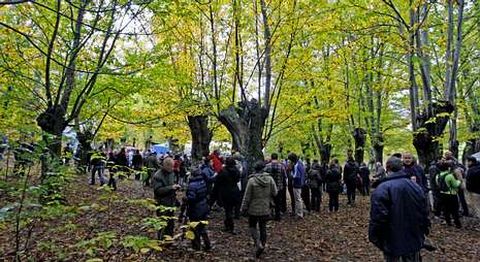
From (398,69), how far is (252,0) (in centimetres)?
1222

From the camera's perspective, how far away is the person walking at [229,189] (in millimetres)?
9633

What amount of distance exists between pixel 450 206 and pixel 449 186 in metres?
0.69

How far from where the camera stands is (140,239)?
3920 millimetres

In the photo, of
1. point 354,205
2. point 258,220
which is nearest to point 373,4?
point 354,205

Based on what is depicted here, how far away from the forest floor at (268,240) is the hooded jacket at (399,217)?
10.0 ft

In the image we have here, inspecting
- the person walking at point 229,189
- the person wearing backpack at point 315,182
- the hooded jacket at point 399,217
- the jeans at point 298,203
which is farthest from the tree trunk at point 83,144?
the person wearing backpack at point 315,182

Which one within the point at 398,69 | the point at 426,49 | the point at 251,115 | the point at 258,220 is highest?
the point at 398,69

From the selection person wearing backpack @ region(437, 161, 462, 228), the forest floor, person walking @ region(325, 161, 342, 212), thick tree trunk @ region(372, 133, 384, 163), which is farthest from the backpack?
thick tree trunk @ region(372, 133, 384, 163)

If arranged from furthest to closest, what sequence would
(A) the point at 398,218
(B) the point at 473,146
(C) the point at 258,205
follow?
(B) the point at 473,146, (C) the point at 258,205, (A) the point at 398,218

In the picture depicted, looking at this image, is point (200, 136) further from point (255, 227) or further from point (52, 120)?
point (255, 227)

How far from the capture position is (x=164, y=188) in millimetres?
7598

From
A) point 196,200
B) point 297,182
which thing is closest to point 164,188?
point 196,200

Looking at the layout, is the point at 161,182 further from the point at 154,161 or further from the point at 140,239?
the point at 154,161

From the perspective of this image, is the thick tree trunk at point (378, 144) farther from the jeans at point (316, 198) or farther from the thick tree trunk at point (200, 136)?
the thick tree trunk at point (200, 136)
